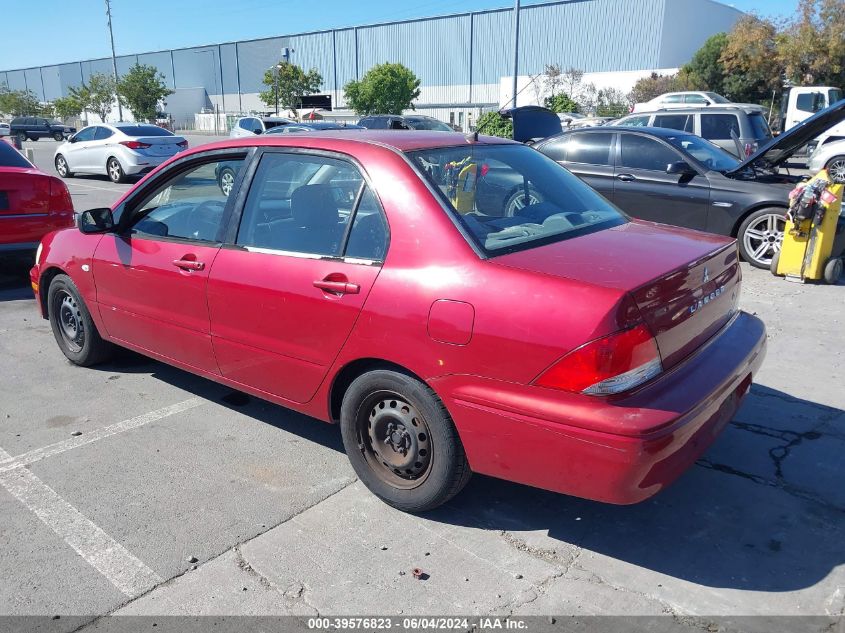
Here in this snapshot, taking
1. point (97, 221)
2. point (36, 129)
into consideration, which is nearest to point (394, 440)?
point (97, 221)

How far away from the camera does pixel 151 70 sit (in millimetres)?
56750

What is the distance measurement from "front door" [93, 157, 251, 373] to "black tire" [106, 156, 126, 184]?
47.3ft

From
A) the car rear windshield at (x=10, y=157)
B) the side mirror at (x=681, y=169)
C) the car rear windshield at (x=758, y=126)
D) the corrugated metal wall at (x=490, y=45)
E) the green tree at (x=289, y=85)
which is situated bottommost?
the side mirror at (x=681, y=169)

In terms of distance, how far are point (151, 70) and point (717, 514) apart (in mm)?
62673

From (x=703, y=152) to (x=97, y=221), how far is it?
299 inches

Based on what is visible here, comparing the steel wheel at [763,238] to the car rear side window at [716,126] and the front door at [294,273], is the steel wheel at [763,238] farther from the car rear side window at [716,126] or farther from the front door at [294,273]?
the car rear side window at [716,126]

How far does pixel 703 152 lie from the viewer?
8.93 m

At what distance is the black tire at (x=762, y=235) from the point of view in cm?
779

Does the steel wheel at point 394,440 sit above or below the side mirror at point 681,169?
below

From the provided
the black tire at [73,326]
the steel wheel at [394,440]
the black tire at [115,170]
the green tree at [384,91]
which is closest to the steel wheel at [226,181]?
the steel wheel at [394,440]

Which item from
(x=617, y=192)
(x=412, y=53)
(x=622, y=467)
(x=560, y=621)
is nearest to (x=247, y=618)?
(x=560, y=621)

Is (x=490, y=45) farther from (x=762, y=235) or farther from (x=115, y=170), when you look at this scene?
(x=762, y=235)

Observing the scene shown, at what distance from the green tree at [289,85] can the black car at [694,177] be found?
5396 cm

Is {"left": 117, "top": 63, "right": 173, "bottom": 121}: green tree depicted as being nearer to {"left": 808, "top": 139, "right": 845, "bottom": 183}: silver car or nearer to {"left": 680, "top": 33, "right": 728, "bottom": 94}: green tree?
{"left": 680, "top": 33, "right": 728, "bottom": 94}: green tree
